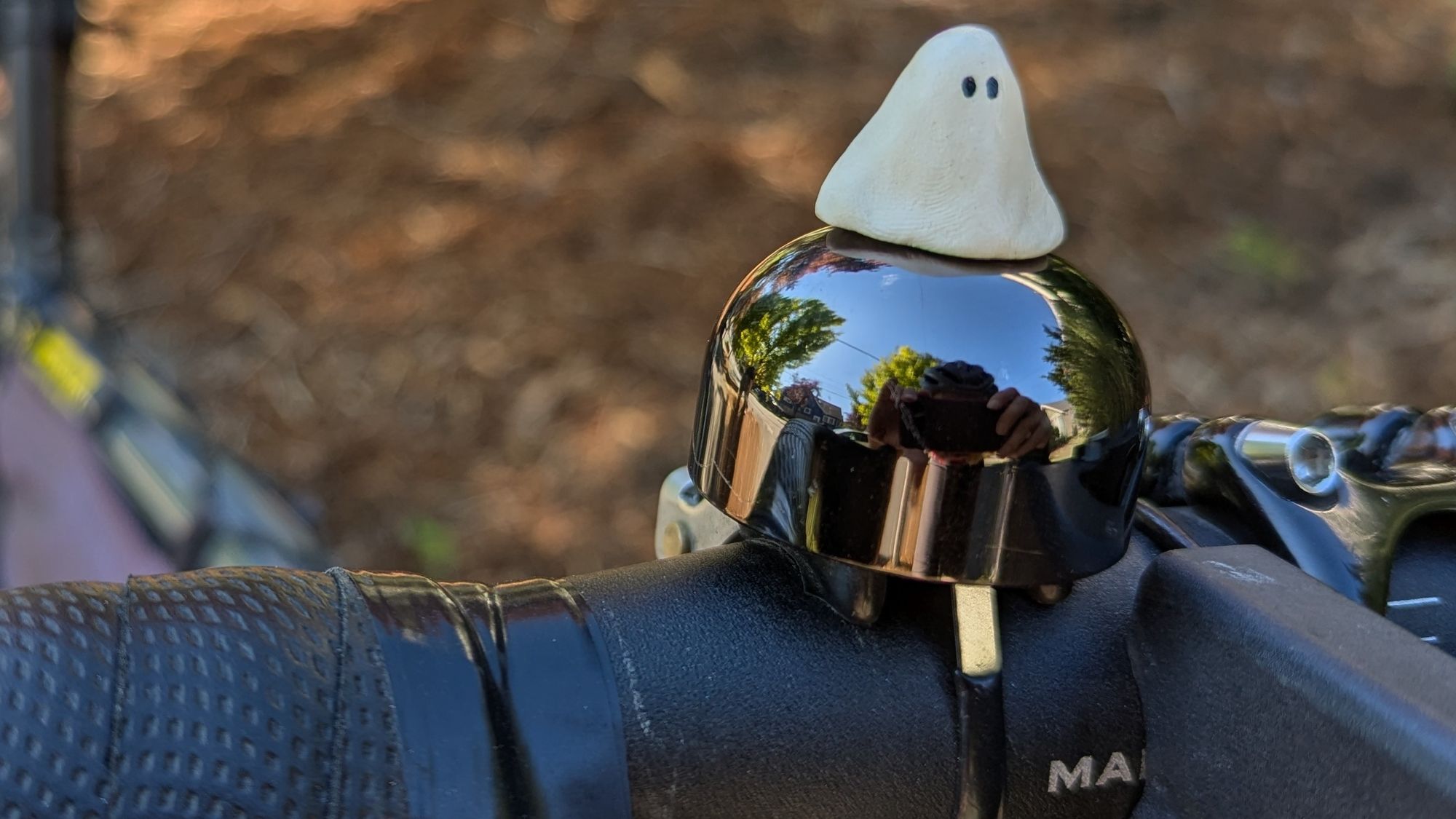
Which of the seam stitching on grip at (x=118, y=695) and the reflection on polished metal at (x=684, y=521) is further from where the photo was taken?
the reflection on polished metal at (x=684, y=521)

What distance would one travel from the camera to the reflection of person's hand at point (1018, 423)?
19.5 inches

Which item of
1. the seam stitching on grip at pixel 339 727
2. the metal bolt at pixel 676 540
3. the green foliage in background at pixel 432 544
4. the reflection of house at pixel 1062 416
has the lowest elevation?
the green foliage in background at pixel 432 544

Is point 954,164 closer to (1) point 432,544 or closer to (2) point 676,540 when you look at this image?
(2) point 676,540

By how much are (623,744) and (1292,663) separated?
0.82 ft

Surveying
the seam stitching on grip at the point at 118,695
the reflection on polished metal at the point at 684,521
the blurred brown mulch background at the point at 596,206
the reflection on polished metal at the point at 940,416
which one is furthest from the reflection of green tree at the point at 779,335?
the blurred brown mulch background at the point at 596,206

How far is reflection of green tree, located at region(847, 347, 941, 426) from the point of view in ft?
1.62

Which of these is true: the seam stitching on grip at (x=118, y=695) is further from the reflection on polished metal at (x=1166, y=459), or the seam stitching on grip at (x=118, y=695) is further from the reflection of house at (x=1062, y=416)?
the reflection on polished metal at (x=1166, y=459)

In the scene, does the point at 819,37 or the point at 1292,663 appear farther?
the point at 819,37

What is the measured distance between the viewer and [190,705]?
455 millimetres

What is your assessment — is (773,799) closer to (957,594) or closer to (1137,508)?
(957,594)

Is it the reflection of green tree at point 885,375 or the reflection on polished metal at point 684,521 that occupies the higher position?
the reflection of green tree at point 885,375

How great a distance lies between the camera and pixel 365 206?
342cm

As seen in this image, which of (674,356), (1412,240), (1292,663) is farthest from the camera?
(1412,240)

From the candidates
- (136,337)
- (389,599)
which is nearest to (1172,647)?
(389,599)
